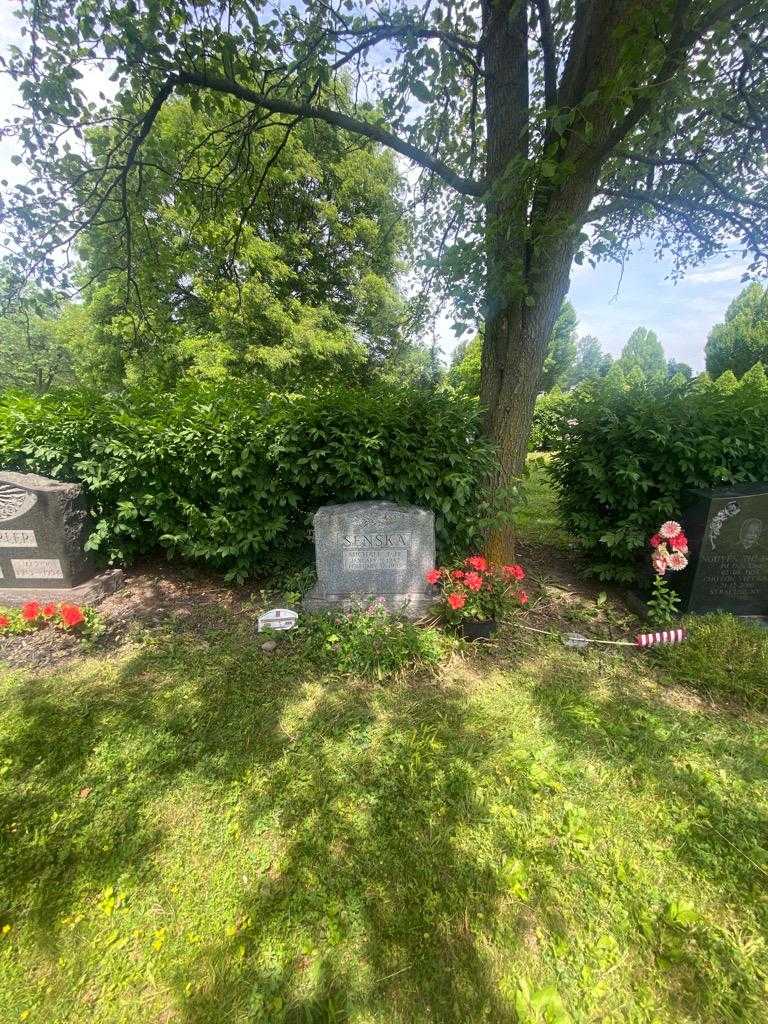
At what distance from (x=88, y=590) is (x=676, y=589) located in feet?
18.3

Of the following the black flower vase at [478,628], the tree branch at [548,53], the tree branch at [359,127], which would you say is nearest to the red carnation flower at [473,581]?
the black flower vase at [478,628]

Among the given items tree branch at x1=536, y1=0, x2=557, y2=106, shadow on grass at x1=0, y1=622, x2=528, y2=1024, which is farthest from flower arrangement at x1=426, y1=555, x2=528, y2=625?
tree branch at x1=536, y1=0, x2=557, y2=106

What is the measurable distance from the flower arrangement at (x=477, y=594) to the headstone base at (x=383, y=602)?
27 cm

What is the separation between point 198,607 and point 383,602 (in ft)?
5.90

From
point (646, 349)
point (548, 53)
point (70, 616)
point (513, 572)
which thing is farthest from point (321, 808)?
point (646, 349)

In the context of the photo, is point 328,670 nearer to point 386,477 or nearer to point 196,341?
point 386,477

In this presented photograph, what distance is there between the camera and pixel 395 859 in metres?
1.74

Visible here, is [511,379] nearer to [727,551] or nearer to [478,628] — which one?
[478,628]

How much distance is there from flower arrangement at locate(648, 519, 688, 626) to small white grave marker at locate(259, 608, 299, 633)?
10.1ft

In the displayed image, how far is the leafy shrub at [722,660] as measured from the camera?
8.87ft

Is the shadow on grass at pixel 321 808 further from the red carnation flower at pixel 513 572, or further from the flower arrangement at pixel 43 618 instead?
the red carnation flower at pixel 513 572

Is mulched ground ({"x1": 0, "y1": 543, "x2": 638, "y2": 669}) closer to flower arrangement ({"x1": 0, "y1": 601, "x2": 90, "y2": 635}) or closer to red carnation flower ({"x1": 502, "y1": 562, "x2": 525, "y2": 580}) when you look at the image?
flower arrangement ({"x1": 0, "y1": 601, "x2": 90, "y2": 635})

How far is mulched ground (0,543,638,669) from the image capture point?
3219mm

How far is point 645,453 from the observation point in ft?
12.4
